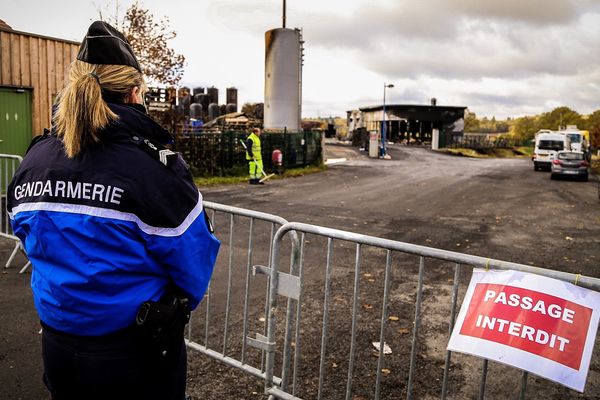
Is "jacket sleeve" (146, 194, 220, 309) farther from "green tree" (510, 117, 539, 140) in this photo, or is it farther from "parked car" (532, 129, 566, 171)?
"green tree" (510, 117, 539, 140)

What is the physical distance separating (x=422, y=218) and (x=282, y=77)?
18.1 metres

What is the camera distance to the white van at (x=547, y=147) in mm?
31828

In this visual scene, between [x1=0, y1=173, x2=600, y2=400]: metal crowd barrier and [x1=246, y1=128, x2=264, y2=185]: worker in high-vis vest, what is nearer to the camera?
[x1=0, y1=173, x2=600, y2=400]: metal crowd barrier

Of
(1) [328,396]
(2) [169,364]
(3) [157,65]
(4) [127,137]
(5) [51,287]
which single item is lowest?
(1) [328,396]

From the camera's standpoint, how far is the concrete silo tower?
91.5 ft

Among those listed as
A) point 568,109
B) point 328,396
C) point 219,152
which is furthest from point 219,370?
point 568,109

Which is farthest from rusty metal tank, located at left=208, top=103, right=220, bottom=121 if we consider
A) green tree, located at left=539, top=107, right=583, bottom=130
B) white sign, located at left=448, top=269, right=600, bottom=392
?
green tree, located at left=539, top=107, right=583, bottom=130

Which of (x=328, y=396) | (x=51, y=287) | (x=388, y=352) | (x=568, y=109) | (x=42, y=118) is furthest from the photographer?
(x=568, y=109)

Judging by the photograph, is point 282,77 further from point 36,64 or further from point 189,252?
point 189,252

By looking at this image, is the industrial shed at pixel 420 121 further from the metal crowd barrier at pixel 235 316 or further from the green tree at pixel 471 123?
the metal crowd barrier at pixel 235 316

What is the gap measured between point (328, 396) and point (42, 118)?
44.3ft

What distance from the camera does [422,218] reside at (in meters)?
12.2

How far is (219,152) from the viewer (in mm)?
20281

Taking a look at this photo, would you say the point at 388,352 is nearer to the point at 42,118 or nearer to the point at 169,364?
the point at 169,364
